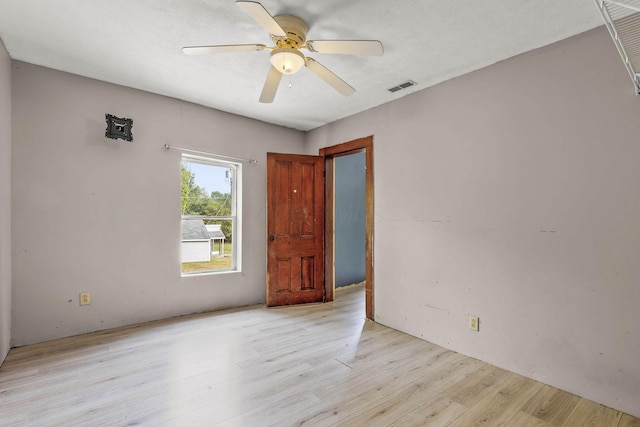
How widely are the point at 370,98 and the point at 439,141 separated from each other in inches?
Result: 37.4

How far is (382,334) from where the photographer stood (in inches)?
124

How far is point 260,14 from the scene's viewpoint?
1644 millimetres

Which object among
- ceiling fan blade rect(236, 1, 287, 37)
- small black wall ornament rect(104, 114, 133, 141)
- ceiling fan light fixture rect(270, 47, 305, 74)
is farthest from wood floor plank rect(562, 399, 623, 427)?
small black wall ornament rect(104, 114, 133, 141)

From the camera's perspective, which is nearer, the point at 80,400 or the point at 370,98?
the point at 80,400

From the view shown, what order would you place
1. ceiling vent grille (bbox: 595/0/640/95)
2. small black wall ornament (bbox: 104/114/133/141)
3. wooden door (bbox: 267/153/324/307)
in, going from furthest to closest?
wooden door (bbox: 267/153/324/307) → small black wall ornament (bbox: 104/114/133/141) → ceiling vent grille (bbox: 595/0/640/95)

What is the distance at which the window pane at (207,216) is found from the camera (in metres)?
3.74

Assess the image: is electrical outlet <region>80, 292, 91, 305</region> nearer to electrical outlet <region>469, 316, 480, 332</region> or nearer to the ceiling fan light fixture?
the ceiling fan light fixture

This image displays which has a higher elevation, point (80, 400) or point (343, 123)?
point (343, 123)

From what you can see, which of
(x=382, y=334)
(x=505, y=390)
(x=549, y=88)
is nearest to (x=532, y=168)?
(x=549, y=88)

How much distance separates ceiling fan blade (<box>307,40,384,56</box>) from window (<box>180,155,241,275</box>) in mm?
2363

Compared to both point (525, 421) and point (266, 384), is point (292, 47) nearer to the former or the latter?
point (266, 384)

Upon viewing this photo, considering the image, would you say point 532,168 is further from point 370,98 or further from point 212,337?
point 212,337

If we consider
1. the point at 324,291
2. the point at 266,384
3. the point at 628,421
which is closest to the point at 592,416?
the point at 628,421

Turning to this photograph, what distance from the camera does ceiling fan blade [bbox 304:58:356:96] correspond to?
2156 millimetres
